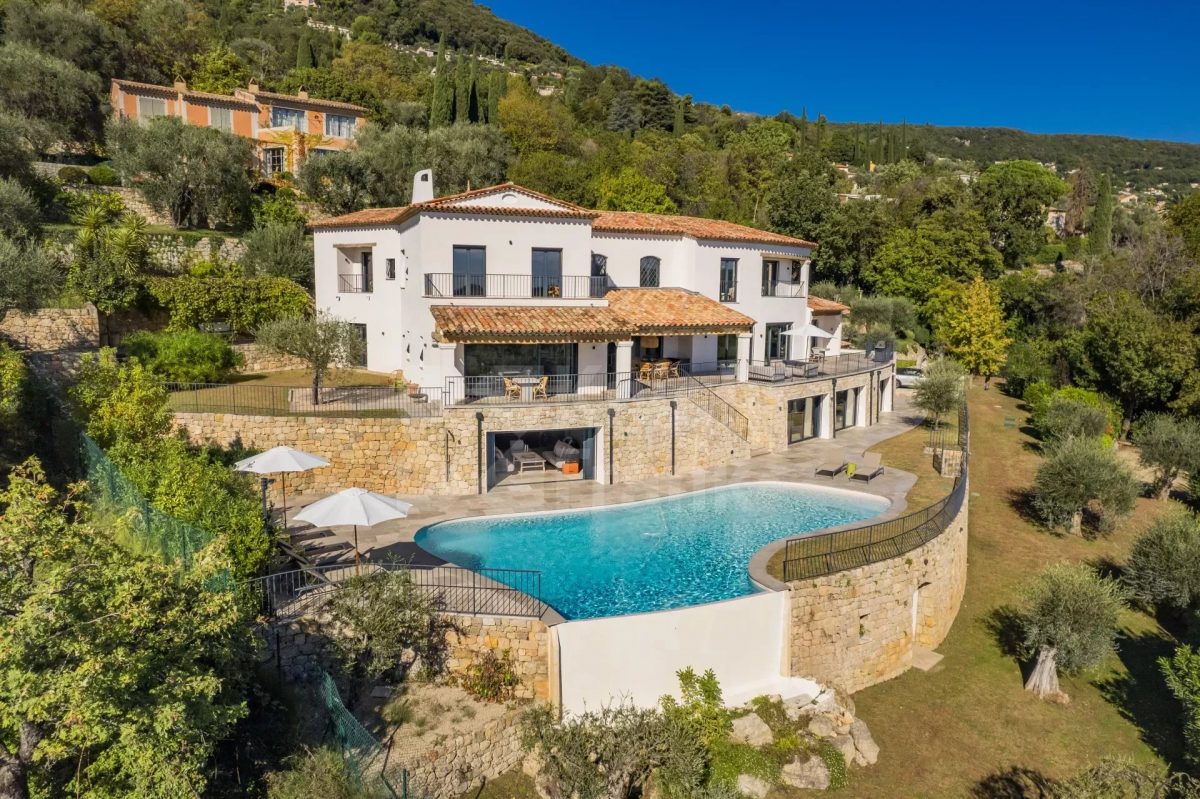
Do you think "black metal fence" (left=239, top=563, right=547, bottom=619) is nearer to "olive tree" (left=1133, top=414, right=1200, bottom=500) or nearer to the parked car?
"olive tree" (left=1133, top=414, right=1200, bottom=500)

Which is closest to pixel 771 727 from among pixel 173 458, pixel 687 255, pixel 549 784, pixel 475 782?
pixel 549 784

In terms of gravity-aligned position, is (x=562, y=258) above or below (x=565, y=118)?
below

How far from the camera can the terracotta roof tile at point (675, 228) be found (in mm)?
32719

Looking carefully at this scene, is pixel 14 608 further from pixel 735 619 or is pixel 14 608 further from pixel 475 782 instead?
pixel 735 619

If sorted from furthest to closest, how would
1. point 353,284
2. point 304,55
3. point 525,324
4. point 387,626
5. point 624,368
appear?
point 304,55
point 353,284
point 624,368
point 525,324
point 387,626

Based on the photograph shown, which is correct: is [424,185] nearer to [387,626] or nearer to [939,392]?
[387,626]

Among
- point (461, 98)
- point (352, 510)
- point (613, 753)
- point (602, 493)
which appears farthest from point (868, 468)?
point (461, 98)

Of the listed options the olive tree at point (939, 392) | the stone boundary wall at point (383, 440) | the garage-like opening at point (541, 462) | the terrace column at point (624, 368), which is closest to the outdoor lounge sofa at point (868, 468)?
the olive tree at point (939, 392)

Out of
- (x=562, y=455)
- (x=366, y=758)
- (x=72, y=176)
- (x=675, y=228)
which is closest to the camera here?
(x=366, y=758)

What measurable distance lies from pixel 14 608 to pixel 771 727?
14.3 metres

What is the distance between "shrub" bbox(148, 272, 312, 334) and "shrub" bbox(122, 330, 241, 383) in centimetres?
253

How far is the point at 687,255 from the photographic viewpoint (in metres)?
34.0

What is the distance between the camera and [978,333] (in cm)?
4975

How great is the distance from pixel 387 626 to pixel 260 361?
23068mm
